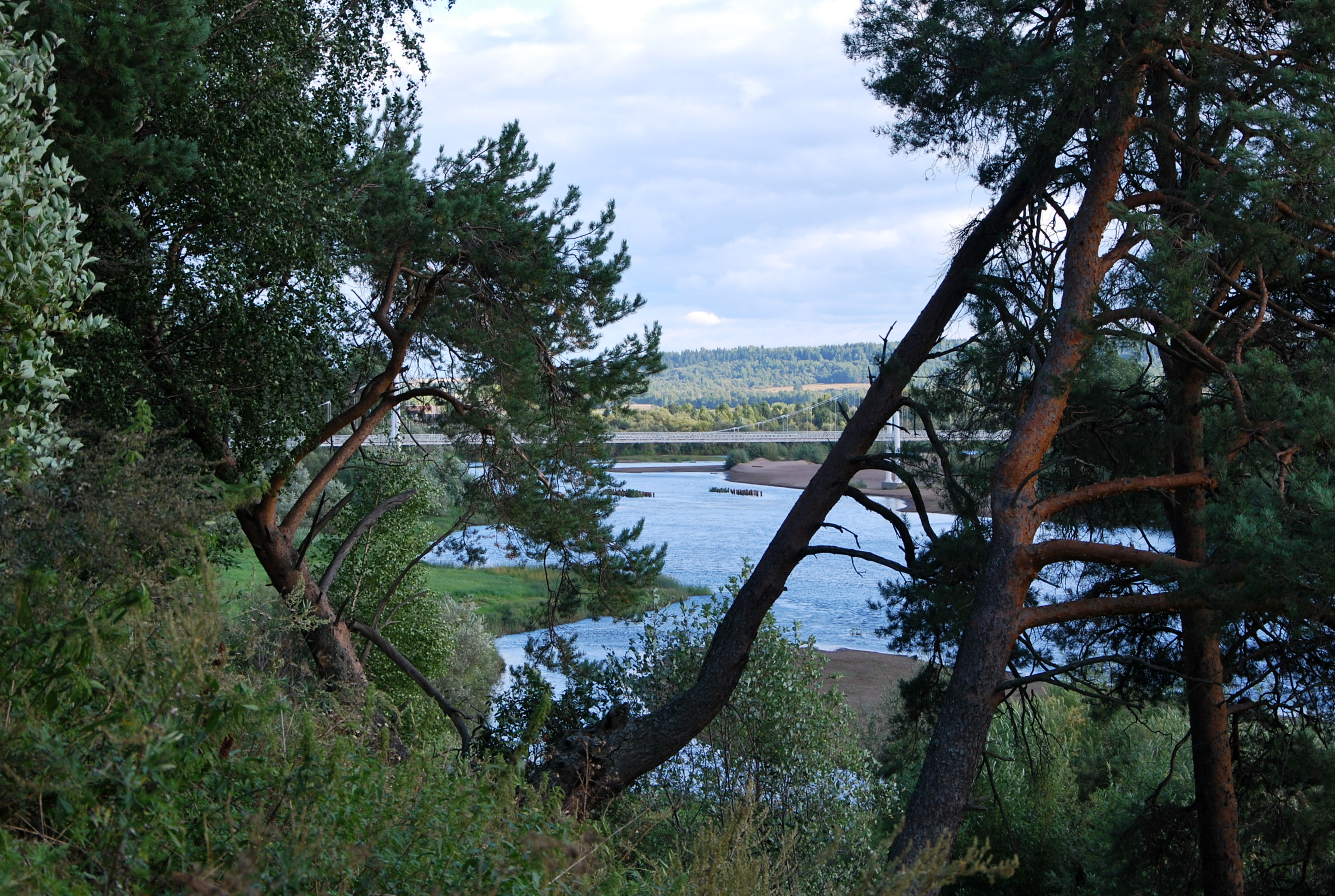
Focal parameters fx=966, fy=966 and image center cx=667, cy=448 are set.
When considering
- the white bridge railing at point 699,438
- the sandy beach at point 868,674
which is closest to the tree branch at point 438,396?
the white bridge railing at point 699,438

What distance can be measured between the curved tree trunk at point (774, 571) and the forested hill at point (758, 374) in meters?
44.6

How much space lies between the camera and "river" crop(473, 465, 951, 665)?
17.2m

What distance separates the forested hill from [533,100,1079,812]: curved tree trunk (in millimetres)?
44641

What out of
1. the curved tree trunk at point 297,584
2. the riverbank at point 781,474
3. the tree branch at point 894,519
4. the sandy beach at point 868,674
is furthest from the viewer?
the riverbank at point 781,474

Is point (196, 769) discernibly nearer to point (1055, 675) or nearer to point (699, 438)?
point (1055, 675)

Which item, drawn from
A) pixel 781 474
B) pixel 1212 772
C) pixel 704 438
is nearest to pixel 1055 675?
pixel 1212 772

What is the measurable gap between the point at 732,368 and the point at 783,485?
42.5 meters

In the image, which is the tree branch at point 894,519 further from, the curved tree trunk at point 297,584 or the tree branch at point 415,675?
the curved tree trunk at point 297,584

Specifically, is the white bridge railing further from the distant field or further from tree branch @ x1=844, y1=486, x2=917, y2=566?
the distant field

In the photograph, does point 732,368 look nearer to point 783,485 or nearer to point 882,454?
point 783,485

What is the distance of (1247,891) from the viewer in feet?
18.0

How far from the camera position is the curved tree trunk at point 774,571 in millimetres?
5488

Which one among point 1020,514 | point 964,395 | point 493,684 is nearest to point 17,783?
point 1020,514

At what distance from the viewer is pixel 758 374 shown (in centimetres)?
6969
